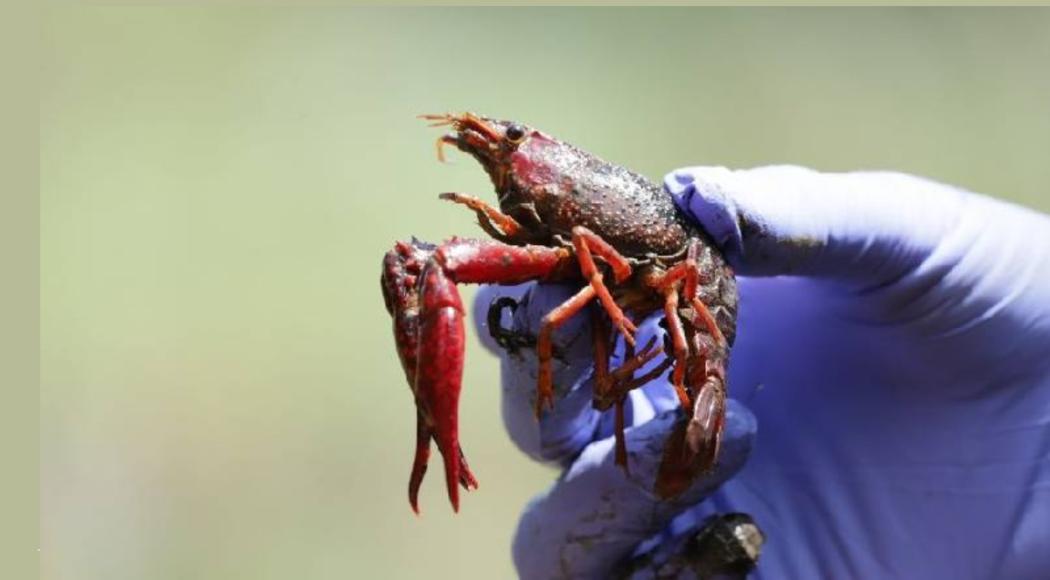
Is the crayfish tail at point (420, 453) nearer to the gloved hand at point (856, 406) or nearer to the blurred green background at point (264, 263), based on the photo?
the gloved hand at point (856, 406)

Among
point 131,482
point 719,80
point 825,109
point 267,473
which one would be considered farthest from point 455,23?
point 131,482

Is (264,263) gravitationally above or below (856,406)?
above

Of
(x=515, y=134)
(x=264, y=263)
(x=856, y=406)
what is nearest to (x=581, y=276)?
(x=515, y=134)

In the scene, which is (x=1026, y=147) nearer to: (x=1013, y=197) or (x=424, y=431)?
(x=1013, y=197)

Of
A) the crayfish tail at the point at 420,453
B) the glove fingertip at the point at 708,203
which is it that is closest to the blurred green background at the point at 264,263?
the glove fingertip at the point at 708,203

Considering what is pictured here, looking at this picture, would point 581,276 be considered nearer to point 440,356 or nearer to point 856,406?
point 440,356
